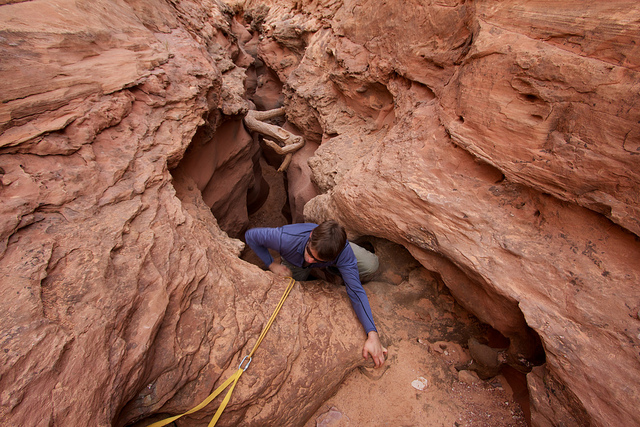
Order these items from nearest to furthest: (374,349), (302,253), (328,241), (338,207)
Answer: (328,241), (374,349), (302,253), (338,207)

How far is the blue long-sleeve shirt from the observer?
2268 millimetres

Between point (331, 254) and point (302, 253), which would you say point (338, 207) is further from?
point (331, 254)

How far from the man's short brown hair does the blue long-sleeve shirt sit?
8.4 inches

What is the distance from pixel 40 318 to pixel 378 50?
12.3ft

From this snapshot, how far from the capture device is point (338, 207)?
9.78ft

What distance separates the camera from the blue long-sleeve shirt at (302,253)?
Result: 227cm

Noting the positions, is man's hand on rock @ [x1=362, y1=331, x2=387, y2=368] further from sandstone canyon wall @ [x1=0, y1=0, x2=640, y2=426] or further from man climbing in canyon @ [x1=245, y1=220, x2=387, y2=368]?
sandstone canyon wall @ [x1=0, y1=0, x2=640, y2=426]

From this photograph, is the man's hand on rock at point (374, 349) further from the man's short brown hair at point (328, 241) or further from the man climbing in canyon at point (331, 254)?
the man's short brown hair at point (328, 241)

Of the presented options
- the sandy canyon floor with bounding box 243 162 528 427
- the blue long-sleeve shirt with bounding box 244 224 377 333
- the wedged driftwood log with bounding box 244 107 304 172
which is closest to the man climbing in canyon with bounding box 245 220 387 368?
the blue long-sleeve shirt with bounding box 244 224 377 333

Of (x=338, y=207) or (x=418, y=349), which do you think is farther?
(x=338, y=207)

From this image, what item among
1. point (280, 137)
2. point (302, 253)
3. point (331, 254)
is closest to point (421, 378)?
point (331, 254)

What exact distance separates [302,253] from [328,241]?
1.90 ft

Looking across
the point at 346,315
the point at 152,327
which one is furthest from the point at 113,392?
the point at 346,315

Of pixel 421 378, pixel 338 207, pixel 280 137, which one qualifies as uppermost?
pixel 338 207
